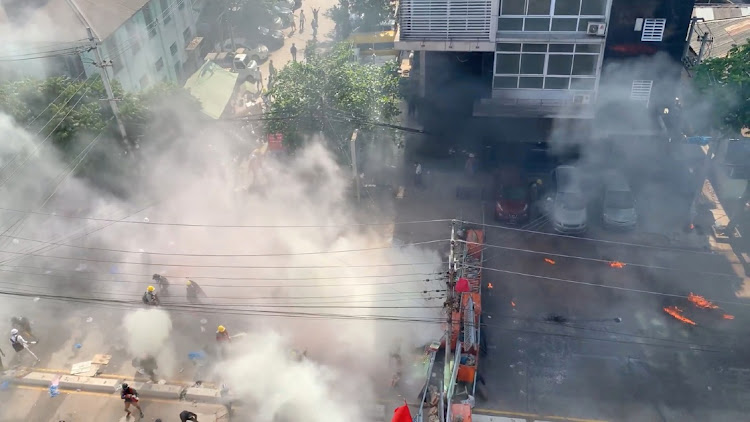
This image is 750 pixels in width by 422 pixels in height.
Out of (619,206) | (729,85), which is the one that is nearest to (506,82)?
(619,206)

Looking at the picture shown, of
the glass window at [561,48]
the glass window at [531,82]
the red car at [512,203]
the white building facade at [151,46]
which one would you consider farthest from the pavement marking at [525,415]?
the white building facade at [151,46]

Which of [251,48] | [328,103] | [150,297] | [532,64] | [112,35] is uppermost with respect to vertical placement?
[112,35]

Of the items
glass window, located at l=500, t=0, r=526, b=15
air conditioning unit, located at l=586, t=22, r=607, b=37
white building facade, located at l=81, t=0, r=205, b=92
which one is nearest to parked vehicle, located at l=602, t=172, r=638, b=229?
air conditioning unit, located at l=586, t=22, r=607, b=37

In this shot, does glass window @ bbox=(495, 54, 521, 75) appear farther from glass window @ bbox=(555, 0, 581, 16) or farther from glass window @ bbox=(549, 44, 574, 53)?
glass window @ bbox=(555, 0, 581, 16)

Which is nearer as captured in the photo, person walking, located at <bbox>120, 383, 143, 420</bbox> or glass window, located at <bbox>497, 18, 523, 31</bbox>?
person walking, located at <bbox>120, 383, 143, 420</bbox>

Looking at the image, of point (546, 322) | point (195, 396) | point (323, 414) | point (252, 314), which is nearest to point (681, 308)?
point (546, 322)

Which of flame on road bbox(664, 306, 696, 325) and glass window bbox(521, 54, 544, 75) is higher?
glass window bbox(521, 54, 544, 75)

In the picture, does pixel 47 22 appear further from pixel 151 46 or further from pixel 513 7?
pixel 513 7
